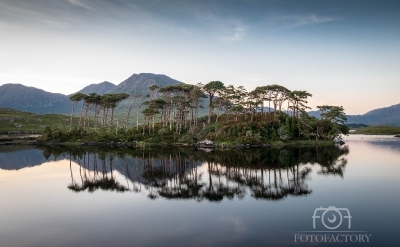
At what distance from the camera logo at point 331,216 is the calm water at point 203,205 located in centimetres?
7

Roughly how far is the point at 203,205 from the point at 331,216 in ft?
32.7

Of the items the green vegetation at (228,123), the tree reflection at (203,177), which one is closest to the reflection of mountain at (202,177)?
→ the tree reflection at (203,177)

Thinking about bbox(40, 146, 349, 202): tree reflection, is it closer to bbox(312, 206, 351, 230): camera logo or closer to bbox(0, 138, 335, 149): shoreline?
bbox(312, 206, 351, 230): camera logo

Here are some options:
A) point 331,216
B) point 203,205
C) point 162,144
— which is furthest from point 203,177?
point 162,144

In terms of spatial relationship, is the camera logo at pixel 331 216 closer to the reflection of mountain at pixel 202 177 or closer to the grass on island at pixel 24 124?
the reflection of mountain at pixel 202 177

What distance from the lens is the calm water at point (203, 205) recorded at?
1529 cm

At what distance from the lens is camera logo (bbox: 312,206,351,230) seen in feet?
55.7

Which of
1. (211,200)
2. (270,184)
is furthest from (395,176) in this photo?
Answer: (211,200)

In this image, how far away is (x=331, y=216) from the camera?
61.3ft

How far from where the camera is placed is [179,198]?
2398 centimetres

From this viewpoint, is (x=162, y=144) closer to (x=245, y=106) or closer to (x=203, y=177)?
(x=245, y=106)

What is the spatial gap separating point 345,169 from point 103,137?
67618mm

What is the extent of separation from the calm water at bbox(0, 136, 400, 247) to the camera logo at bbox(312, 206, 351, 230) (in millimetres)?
71

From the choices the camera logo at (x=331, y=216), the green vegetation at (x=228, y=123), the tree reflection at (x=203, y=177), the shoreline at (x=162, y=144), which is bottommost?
the camera logo at (x=331, y=216)
